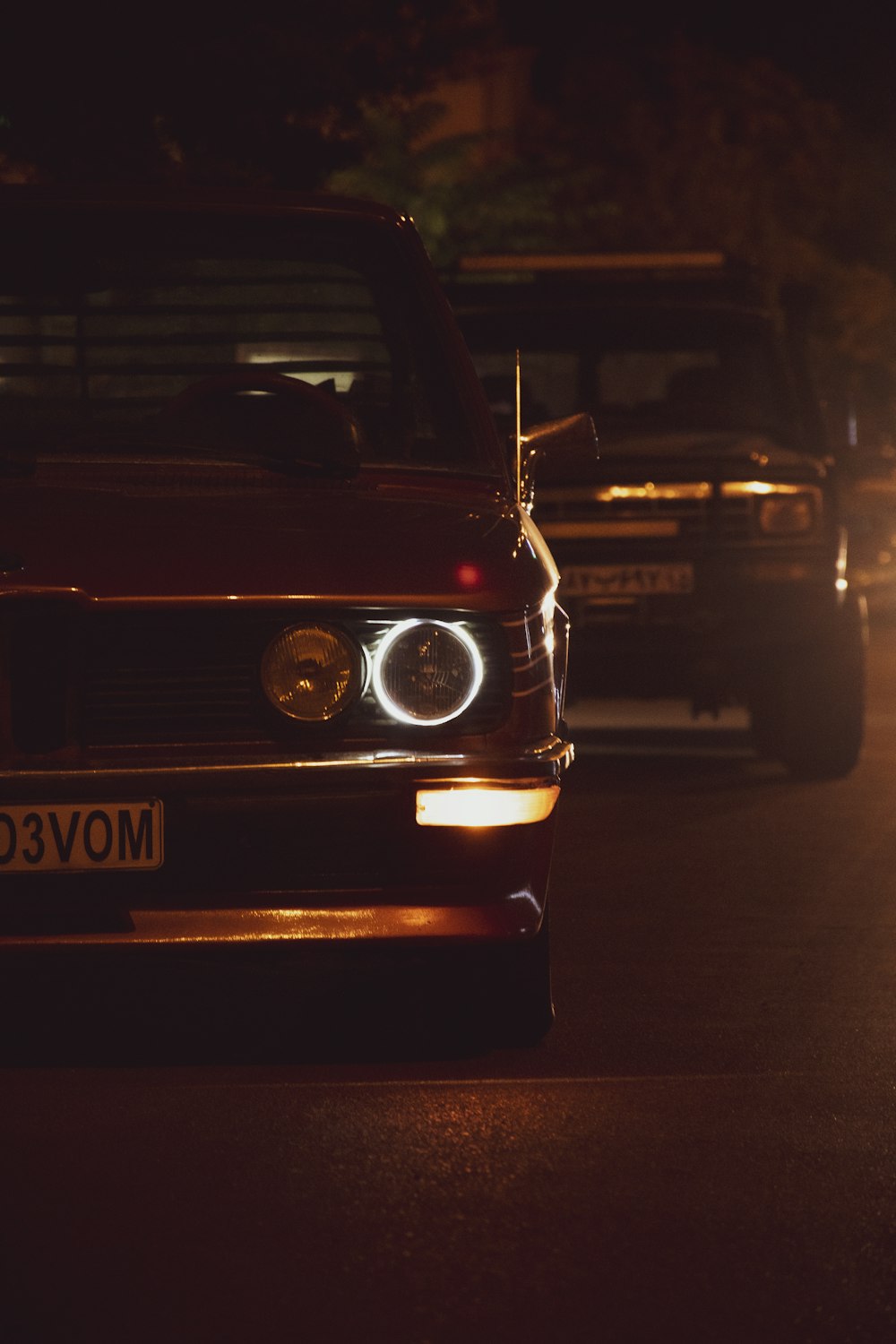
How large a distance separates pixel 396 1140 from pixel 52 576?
1221 millimetres

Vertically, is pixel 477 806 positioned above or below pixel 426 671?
below

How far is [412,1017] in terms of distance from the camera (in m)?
5.75

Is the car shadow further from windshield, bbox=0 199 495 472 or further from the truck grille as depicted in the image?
the truck grille

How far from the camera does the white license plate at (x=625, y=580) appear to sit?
11.1 metres

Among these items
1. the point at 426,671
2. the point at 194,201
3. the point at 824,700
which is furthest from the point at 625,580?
the point at 426,671

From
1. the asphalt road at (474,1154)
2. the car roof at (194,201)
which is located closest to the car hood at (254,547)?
the asphalt road at (474,1154)

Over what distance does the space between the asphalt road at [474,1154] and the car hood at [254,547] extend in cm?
78

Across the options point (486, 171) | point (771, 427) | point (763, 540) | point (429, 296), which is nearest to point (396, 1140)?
point (429, 296)

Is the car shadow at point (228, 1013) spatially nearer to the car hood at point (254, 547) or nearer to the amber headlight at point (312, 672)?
the amber headlight at point (312, 672)

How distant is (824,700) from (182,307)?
16.9 ft

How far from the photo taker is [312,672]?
5.02m

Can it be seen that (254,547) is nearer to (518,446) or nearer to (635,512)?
(518,446)

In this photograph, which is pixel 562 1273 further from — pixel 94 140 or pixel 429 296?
pixel 94 140

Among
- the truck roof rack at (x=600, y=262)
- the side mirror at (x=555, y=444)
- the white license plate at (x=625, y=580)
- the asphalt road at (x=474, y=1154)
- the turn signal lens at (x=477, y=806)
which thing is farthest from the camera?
the truck roof rack at (x=600, y=262)
